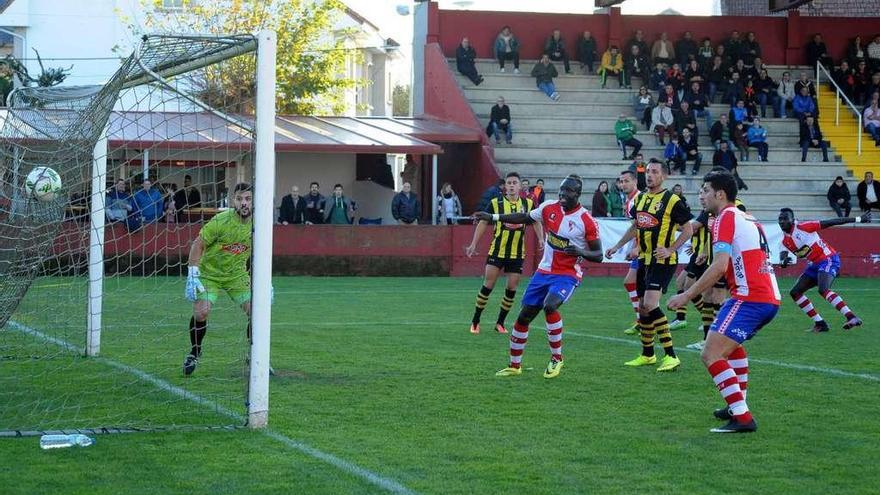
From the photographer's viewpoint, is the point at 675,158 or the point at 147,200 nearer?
the point at 147,200

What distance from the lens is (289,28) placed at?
47.4m

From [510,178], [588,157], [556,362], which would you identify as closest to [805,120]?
[588,157]

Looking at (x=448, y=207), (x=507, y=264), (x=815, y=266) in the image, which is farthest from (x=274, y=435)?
(x=448, y=207)

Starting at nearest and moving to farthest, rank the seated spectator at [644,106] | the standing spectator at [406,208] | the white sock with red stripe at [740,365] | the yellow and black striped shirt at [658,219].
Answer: the white sock with red stripe at [740,365]
the yellow and black striped shirt at [658,219]
the standing spectator at [406,208]
the seated spectator at [644,106]

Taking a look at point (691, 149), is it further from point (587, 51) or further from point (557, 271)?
point (557, 271)

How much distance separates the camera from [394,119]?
3631 cm

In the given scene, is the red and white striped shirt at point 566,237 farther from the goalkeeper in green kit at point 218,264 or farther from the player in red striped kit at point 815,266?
the player in red striped kit at point 815,266

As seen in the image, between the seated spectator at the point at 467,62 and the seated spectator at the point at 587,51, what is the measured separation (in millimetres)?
3135

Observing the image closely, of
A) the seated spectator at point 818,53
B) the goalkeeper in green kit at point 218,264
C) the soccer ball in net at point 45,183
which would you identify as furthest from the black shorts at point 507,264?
the seated spectator at point 818,53

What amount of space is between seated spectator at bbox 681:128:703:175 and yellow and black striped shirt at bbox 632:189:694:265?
1945cm

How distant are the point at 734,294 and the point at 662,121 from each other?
81.9 ft

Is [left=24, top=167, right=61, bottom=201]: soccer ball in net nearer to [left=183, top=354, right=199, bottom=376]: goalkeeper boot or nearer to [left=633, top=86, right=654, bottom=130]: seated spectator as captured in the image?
[left=183, top=354, right=199, bottom=376]: goalkeeper boot

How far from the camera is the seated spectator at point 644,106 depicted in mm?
34000

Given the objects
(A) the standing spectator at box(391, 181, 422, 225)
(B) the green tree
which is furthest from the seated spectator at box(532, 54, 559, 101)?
(B) the green tree
